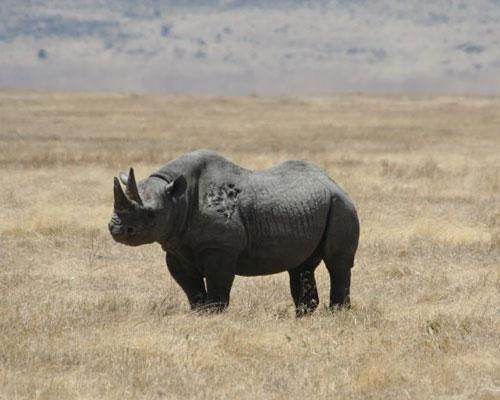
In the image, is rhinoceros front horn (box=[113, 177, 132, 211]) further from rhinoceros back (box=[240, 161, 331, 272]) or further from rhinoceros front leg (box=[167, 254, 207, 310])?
rhinoceros back (box=[240, 161, 331, 272])

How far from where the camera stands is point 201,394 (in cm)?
812

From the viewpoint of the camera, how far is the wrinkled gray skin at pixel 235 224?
1030 cm

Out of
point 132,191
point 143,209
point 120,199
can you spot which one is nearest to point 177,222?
point 143,209

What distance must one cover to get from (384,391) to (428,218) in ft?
36.6

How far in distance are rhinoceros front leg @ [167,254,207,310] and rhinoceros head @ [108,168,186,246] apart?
0.72 meters

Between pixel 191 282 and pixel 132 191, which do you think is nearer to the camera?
pixel 132 191

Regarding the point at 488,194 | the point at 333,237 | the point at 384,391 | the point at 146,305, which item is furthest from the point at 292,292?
the point at 488,194

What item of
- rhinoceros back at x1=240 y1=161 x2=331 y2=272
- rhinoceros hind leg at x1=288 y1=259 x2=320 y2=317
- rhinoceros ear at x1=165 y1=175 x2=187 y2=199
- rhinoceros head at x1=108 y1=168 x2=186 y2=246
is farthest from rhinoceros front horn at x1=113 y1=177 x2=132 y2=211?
rhinoceros hind leg at x1=288 y1=259 x2=320 y2=317

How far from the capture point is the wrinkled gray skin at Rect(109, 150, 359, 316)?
10.3 m

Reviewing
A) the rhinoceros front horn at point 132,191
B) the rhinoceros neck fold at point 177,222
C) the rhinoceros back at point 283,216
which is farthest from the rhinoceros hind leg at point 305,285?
the rhinoceros front horn at point 132,191

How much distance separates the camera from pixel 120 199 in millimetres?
9914

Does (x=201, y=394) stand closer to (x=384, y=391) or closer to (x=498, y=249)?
(x=384, y=391)

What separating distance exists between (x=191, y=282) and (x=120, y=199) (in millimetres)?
1509

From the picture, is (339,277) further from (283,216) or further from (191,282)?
(191,282)
